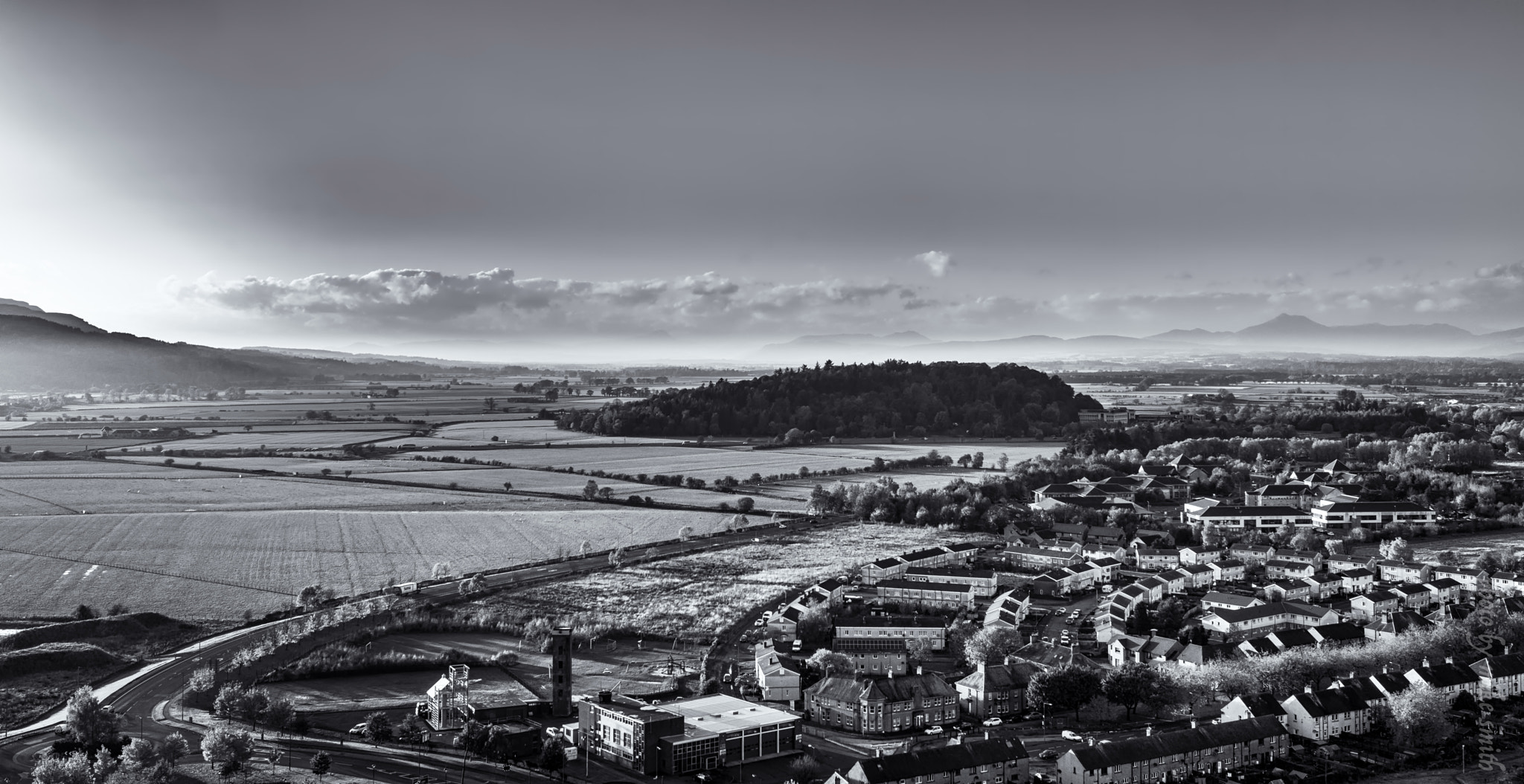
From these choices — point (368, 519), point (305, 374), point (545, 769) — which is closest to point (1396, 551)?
point (545, 769)

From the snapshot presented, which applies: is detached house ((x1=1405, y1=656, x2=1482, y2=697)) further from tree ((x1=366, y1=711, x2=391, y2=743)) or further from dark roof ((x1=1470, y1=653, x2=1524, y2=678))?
tree ((x1=366, y1=711, x2=391, y2=743))

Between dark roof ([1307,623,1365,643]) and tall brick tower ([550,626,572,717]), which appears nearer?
tall brick tower ([550,626,572,717])

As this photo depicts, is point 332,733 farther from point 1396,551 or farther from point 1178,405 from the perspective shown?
point 1178,405

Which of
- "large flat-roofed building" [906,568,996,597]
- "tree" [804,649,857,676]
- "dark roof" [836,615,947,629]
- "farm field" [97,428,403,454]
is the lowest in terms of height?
"tree" [804,649,857,676]

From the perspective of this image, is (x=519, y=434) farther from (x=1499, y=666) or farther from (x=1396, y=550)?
Result: (x=1499, y=666)

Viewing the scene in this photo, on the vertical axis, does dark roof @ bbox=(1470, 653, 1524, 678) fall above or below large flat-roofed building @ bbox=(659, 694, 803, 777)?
above

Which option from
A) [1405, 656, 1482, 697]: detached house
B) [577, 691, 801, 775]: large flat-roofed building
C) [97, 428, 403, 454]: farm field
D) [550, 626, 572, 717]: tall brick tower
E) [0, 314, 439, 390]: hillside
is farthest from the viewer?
[0, 314, 439, 390]: hillside

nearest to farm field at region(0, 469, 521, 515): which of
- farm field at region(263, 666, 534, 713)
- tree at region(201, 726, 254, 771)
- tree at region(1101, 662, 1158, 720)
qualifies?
farm field at region(263, 666, 534, 713)

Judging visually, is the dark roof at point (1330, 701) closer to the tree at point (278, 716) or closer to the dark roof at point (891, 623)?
the dark roof at point (891, 623)
